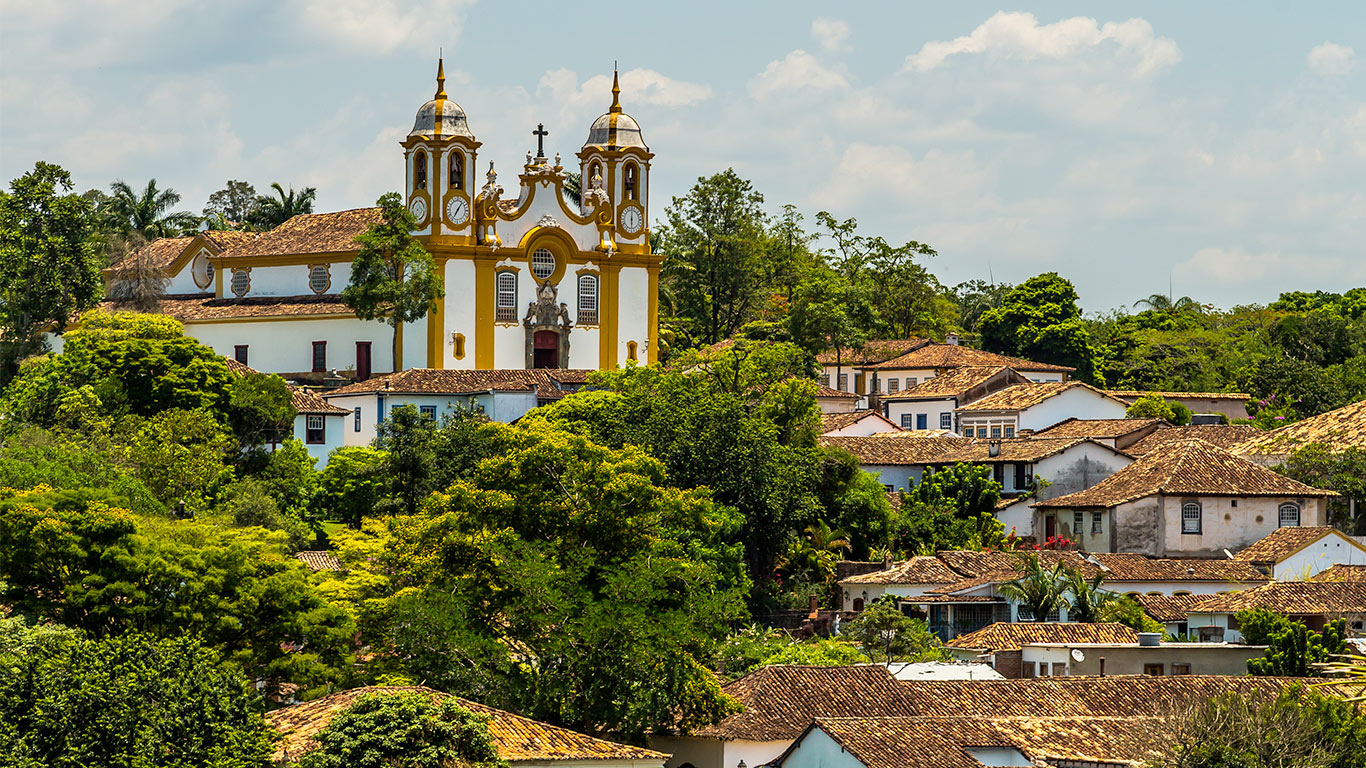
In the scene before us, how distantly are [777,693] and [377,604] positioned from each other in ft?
22.4

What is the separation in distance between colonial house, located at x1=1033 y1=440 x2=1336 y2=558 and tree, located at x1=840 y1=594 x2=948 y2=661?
9.44 meters

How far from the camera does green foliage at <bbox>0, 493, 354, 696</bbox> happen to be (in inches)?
1345

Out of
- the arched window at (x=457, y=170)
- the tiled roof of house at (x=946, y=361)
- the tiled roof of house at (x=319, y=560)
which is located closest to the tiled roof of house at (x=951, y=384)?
the tiled roof of house at (x=946, y=361)

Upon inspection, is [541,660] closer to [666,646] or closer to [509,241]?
[666,646]

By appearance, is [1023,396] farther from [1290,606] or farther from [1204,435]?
[1290,606]

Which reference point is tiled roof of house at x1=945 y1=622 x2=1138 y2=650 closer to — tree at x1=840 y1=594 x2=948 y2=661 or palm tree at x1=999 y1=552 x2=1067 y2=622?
tree at x1=840 y1=594 x2=948 y2=661

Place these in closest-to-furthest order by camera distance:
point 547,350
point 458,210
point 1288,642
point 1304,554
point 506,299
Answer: point 1288,642
point 1304,554
point 458,210
point 506,299
point 547,350

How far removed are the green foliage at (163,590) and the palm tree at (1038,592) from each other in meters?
16.5

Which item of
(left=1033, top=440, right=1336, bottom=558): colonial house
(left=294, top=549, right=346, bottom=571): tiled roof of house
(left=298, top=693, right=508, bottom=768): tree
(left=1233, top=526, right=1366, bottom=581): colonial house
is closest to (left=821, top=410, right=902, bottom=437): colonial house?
(left=1033, top=440, right=1336, bottom=558): colonial house

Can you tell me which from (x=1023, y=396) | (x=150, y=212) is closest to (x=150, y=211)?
(x=150, y=212)

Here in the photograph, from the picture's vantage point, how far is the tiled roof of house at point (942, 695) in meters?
35.7

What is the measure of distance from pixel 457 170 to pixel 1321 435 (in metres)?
Result: 27.2

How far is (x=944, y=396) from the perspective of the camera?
75250 mm

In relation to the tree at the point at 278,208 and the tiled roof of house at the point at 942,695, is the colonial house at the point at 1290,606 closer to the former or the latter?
the tiled roof of house at the point at 942,695
